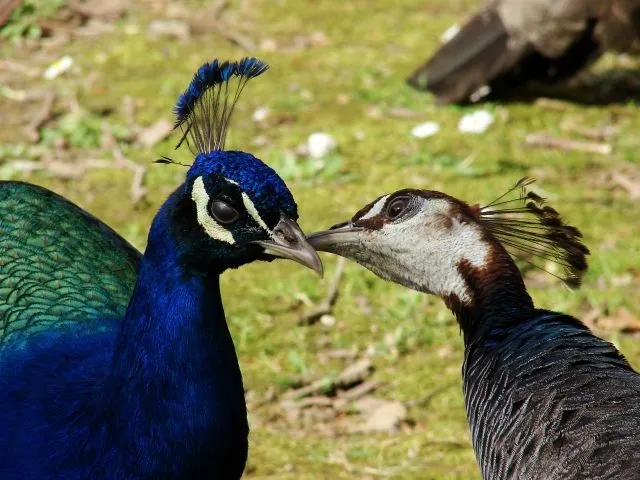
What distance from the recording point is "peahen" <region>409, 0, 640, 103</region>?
6.36 metres

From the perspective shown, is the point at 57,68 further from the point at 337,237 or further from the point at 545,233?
the point at 545,233

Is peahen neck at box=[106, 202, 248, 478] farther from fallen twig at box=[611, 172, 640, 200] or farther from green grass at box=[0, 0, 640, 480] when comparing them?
fallen twig at box=[611, 172, 640, 200]

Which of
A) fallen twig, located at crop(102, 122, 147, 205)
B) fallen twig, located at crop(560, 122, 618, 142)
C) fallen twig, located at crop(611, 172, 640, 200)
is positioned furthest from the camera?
fallen twig, located at crop(560, 122, 618, 142)

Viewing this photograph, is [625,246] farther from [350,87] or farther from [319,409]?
[350,87]

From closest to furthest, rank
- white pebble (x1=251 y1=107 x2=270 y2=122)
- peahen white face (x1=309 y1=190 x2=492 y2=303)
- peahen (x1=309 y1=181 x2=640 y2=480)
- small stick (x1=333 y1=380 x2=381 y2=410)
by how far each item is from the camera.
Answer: peahen (x1=309 y1=181 x2=640 y2=480)
peahen white face (x1=309 y1=190 x2=492 y2=303)
small stick (x1=333 y1=380 x2=381 y2=410)
white pebble (x1=251 y1=107 x2=270 y2=122)

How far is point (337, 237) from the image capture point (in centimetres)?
353

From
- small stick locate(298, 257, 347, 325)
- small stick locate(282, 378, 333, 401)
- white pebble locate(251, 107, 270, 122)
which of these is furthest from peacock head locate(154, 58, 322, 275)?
white pebble locate(251, 107, 270, 122)

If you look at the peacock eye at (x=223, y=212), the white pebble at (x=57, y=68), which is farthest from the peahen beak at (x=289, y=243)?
the white pebble at (x=57, y=68)

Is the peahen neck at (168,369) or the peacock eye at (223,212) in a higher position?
the peacock eye at (223,212)

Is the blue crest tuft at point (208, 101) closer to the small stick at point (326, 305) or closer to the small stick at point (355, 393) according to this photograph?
the small stick at point (355, 393)

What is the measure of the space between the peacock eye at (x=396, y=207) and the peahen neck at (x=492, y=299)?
0.28m

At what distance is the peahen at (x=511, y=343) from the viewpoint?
2.68 metres

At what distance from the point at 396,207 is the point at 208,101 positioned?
746 mm

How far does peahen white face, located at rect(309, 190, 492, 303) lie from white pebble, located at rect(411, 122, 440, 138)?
2985mm
